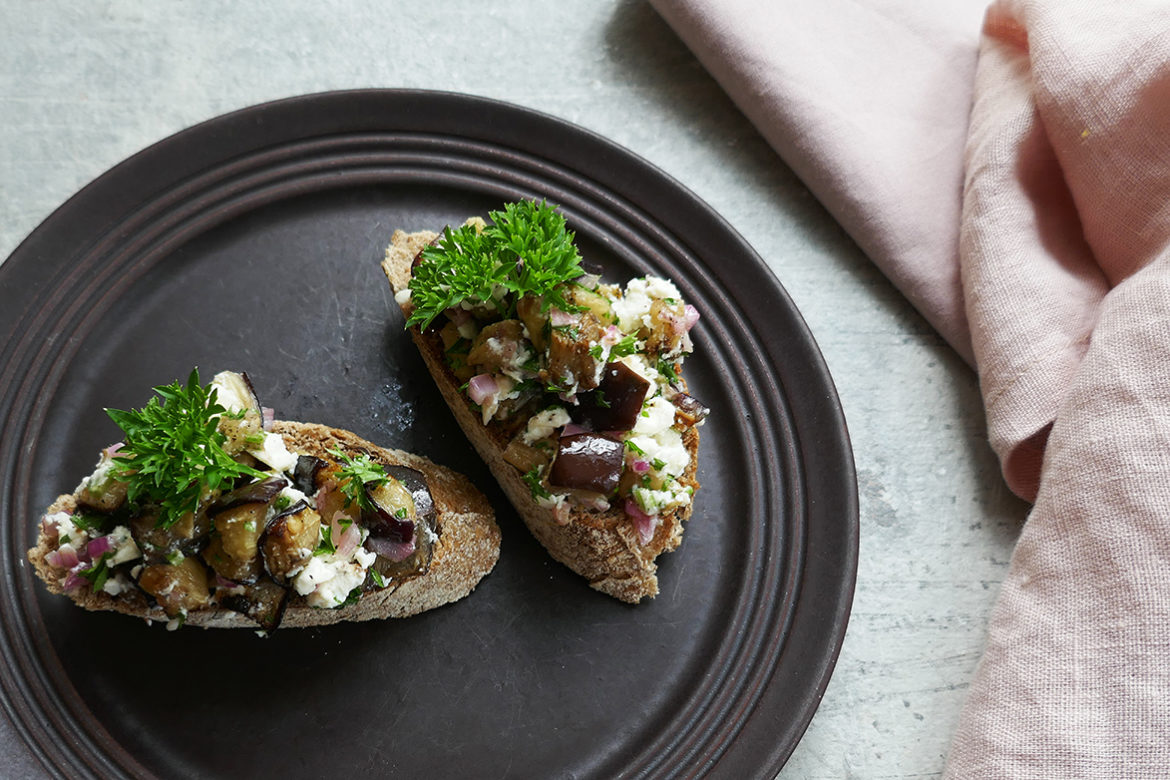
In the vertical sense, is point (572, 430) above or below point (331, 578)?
below

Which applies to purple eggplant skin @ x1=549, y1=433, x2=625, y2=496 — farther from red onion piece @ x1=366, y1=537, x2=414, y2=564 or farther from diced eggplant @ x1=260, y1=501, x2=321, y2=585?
diced eggplant @ x1=260, y1=501, x2=321, y2=585

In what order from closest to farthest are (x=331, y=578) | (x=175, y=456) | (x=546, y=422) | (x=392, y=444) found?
(x=175, y=456) → (x=331, y=578) → (x=546, y=422) → (x=392, y=444)

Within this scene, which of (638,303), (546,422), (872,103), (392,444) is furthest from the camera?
(872,103)

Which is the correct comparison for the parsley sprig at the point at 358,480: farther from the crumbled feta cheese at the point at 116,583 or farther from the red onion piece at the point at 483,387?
the crumbled feta cheese at the point at 116,583

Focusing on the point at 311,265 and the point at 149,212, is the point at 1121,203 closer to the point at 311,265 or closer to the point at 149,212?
the point at 311,265

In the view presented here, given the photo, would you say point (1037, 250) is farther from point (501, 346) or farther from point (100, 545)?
point (100, 545)

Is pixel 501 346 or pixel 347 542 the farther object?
pixel 501 346

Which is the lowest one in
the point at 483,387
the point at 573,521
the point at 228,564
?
the point at 573,521

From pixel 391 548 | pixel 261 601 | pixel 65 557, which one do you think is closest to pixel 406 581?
pixel 391 548
